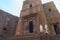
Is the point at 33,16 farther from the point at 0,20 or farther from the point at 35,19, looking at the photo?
the point at 0,20

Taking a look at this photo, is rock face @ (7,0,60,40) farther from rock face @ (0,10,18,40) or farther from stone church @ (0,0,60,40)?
rock face @ (0,10,18,40)

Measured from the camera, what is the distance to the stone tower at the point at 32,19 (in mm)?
14070

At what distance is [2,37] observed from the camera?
56.1 ft

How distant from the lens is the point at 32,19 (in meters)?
15.0

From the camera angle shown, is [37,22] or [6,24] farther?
[6,24]

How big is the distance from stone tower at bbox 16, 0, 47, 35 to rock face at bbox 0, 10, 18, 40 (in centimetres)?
331

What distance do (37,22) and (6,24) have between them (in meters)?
6.35

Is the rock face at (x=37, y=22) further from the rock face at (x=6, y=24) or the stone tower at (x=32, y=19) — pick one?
the rock face at (x=6, y=24)

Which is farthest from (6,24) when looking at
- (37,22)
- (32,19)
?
(37,22)

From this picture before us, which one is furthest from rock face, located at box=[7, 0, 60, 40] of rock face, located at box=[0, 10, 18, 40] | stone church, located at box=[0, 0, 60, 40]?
rock face, located at box=[0, 10, 18, 40]

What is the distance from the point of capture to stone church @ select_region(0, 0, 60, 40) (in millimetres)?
13073

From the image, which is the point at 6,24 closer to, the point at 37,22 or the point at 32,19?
the point at 32,19

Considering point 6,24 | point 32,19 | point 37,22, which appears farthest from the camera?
point 6,24

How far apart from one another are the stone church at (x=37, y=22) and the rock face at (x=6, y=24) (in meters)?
3.21
